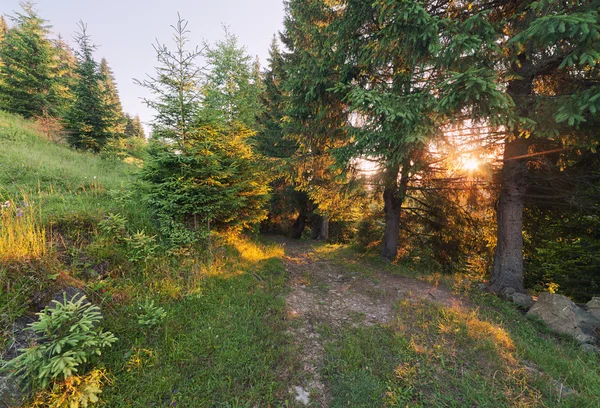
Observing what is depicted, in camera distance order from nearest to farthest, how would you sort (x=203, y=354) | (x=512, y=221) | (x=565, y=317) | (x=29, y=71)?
(x=203, y=354) → (x=565, y=317) → (x=512, y=221) → (x=29, y=71)

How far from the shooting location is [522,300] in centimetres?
527

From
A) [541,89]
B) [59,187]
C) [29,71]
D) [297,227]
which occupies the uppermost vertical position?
[29,71]

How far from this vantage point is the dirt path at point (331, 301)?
3010 millimetres

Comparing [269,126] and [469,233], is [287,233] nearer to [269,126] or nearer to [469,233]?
[269,126]

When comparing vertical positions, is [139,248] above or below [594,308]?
above

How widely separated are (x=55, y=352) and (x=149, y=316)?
1.07m

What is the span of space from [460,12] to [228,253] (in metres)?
9.44

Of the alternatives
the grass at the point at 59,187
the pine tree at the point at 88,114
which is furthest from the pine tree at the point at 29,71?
the grass at the point at 59,187

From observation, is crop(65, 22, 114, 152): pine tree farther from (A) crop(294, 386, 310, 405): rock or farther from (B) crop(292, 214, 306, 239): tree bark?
(A) crop(294, 386, 310, 405): rock

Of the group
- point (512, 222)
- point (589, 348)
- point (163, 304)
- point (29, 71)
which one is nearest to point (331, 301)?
point (163, 304)

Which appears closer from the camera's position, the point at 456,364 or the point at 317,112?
the point at 456,364

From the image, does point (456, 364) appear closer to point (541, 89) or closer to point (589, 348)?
point (589, 348)

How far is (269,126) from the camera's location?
12.8 meters

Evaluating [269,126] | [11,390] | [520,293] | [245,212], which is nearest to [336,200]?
[245,212]
